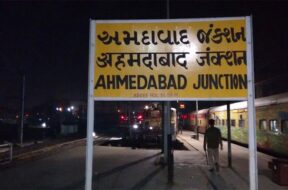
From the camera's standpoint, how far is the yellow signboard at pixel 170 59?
683cm

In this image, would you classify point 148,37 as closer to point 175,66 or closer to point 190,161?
point 175,66

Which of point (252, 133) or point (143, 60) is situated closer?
point (252, 133)

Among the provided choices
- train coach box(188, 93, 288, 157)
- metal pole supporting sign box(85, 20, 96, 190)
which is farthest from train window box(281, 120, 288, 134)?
metal pole supporting sign box(85, 20, 96, 190)

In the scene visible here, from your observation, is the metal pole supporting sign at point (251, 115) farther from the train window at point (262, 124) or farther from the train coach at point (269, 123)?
the train window at point (262, 124)

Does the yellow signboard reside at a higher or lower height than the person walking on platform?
higher

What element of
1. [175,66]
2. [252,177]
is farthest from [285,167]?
[175,66]

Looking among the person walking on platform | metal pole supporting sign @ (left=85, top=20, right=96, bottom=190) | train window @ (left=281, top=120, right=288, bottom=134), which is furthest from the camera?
train window @ (left=281, top=120, right=288, bottom=134)

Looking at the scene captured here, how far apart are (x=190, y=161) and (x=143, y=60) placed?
11.0 meters

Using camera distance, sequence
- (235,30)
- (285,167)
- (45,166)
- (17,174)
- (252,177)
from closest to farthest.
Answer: (252,177) < (235,30) < (285,167) < (17,174) < (45,166)

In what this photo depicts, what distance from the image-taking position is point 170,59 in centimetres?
696

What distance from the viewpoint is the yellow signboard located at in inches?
269

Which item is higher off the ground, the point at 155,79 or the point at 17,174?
the point at 155,79

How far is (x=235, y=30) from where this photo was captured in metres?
6.86

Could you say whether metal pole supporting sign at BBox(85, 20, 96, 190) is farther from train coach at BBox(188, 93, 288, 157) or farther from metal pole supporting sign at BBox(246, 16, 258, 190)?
train coach at BBox(188, 93, 288, 157)
